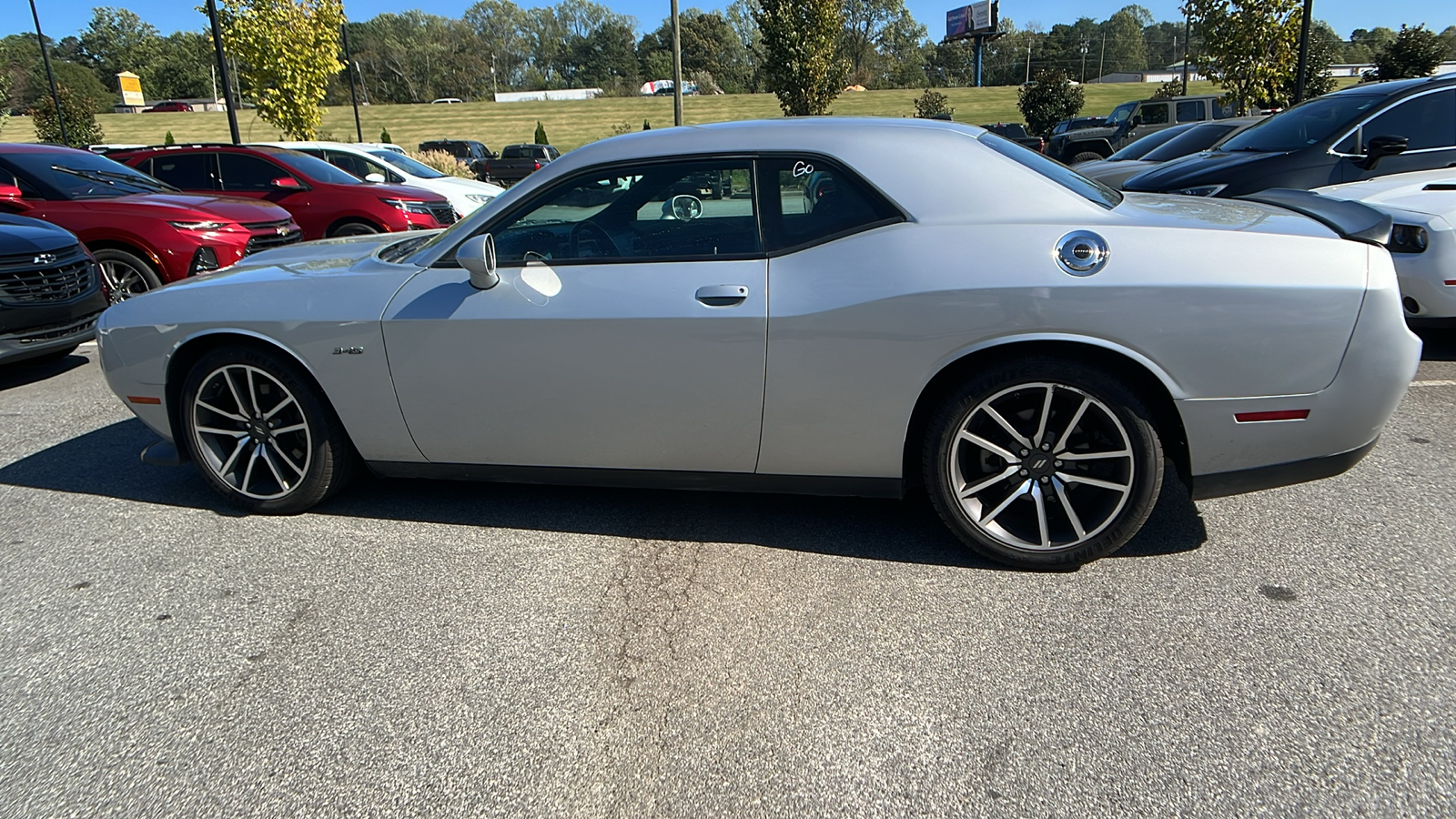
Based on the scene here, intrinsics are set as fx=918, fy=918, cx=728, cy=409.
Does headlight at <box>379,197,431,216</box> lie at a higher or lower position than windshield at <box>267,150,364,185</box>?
lower

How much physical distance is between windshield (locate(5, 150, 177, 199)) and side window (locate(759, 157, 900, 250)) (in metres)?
7.57

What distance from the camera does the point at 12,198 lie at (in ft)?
26.4

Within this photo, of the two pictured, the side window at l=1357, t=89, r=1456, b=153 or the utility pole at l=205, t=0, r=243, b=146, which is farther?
the utility pole at l=205, t=0, r=243, b=146

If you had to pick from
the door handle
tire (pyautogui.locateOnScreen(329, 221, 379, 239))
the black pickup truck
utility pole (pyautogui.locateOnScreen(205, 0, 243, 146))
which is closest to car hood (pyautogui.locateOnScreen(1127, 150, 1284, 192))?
the door handle

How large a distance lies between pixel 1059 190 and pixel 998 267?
1.43ft

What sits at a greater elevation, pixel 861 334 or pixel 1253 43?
pixel 1253 43

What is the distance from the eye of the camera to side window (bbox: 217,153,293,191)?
10.9m

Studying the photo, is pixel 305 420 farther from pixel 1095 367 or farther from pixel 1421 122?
pixel 1421 122

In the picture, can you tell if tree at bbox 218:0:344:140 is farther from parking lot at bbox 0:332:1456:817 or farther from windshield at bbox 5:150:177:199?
parking lot at bbox 0:332:1456:817

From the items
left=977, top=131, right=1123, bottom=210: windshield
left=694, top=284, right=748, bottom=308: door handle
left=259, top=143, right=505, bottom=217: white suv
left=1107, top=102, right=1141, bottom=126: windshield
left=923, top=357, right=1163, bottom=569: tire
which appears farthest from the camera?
left=1107, top=102, right=1141, bottom=126: windshield

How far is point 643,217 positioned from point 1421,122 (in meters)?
6.99

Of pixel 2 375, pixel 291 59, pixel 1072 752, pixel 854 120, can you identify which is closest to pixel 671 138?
pixel 854 120

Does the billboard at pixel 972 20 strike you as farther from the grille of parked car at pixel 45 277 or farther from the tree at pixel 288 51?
the grille of parked car at pixel 45 277

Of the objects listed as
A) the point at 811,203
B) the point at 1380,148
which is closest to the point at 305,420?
the point at 811,203
